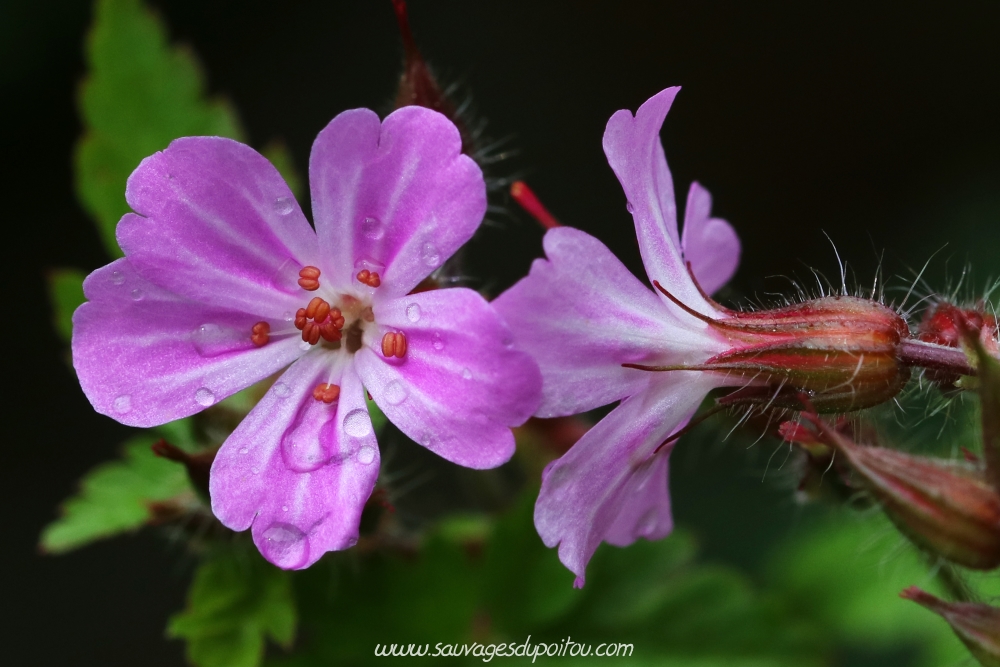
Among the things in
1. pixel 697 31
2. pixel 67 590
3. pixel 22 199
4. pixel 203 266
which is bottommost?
pixel 67 590

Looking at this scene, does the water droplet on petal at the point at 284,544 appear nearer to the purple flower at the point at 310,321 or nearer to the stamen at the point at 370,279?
the purple flower at the point at 310,321

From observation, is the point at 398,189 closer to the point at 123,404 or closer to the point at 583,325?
the point at 583,325

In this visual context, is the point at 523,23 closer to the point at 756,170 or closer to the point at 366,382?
the point at 756,170

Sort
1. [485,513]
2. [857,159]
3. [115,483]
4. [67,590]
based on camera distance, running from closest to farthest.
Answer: [115,483] → [485,513] → [67,590] → [857,159]

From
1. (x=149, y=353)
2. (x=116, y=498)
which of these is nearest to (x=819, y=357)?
(x=149, y=353)

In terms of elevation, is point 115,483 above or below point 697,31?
above

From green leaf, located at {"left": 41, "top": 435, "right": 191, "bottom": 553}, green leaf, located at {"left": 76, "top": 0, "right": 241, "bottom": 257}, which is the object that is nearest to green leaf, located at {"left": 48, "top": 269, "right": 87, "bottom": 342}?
green leaf, located at {"left": 76, "top": 0, "right": 241, "bottom": 257}

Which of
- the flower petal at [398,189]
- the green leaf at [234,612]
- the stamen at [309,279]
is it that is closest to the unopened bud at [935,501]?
the flower petal at [398,189]

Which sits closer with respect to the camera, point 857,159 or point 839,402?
point 839,402

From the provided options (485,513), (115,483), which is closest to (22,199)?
(115,483)
